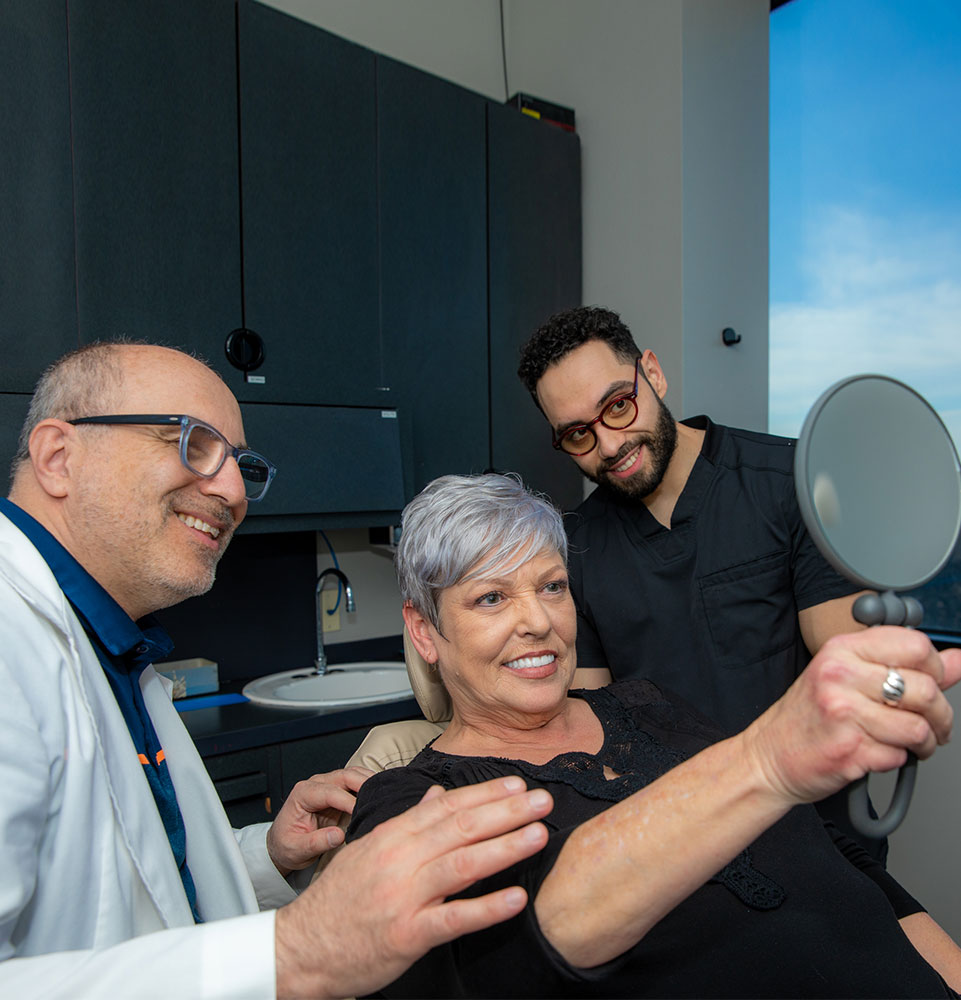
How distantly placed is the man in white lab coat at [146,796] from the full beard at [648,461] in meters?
0.75

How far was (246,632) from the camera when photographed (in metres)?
2.62

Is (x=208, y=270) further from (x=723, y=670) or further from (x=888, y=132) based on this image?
(x=888, y=132)

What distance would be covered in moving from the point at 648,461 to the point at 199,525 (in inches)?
36.7

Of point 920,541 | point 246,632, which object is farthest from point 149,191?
point 920,541

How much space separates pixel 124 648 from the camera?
3.88ft

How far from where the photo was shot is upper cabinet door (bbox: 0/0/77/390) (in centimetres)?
184

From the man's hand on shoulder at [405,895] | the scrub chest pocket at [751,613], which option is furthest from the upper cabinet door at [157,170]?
the man's hand on shoulder at [405,895]

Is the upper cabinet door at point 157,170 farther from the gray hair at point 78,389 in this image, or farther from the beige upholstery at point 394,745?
the beige upholstery at point 394,745

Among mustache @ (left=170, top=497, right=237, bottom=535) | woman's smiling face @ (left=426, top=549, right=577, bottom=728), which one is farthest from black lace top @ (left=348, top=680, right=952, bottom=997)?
mustache @ (left=170, top=497, right=237, bottom=535)

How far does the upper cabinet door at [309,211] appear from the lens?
2.21 m

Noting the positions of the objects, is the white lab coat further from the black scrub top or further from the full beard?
the full beard

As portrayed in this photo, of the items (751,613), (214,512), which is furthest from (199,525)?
(751,613)

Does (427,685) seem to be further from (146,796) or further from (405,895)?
(405,895)

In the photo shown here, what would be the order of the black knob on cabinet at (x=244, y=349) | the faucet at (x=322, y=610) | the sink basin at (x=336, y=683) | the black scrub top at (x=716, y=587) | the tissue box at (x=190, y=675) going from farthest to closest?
the faucet at (x=322, y=610) < the sink basin at (x=336, y=683) < the tissue box at (x=190, y=675) < the black knob on cabinet at (x=244, y=349) < the black scrub top at (x=716, y=587)
